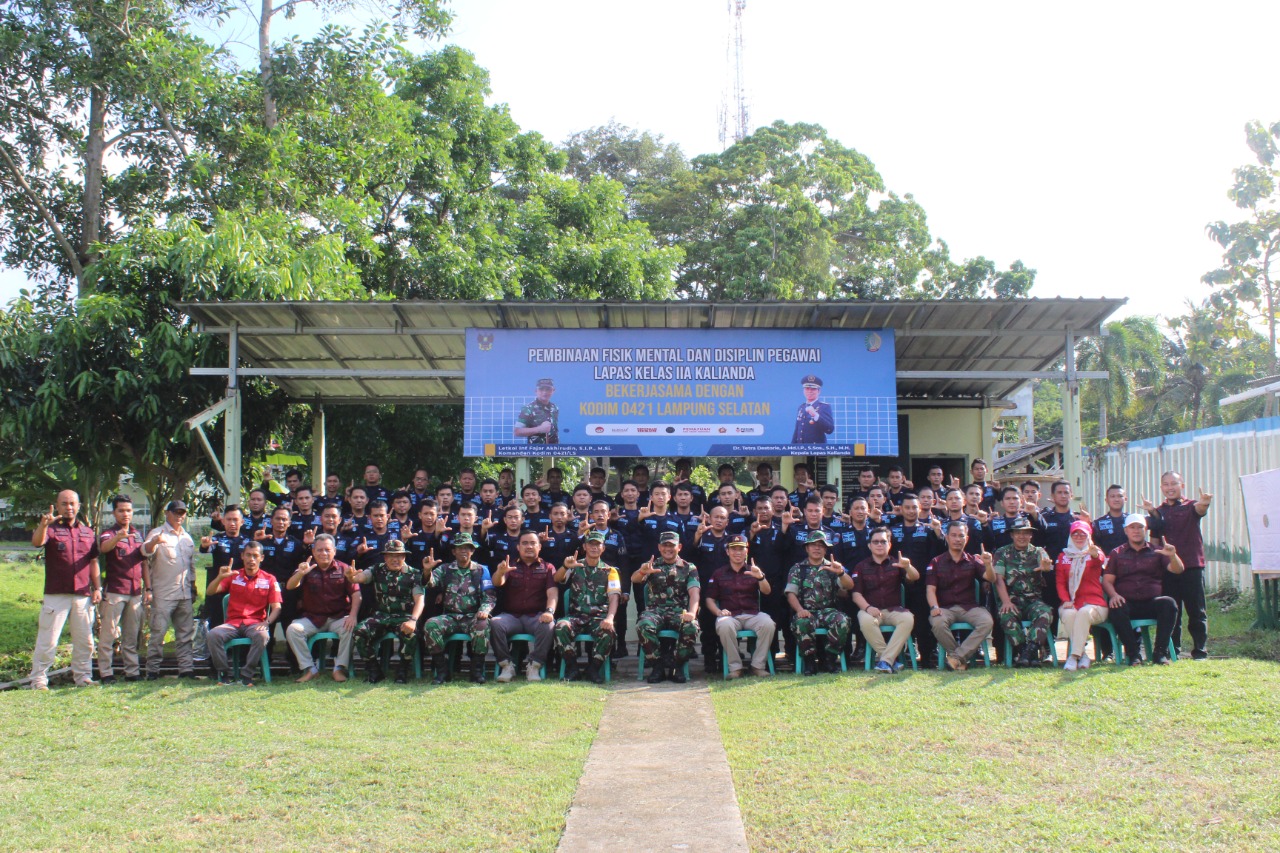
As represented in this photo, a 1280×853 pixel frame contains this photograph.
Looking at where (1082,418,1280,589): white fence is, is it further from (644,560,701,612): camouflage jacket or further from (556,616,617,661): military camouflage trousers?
(556,616,617,661): military camouflage trousers

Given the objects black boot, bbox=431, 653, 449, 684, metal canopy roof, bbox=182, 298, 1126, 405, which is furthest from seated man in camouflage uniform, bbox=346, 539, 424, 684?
metal canopy roof, bbox=182, 298, 1126, 405

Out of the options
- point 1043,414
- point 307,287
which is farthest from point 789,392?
point 1043,414

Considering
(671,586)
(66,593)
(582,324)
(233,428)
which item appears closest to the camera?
(66,593)

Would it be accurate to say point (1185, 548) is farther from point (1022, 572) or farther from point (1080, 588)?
point (1022, 572)

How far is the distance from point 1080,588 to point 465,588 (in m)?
5.02

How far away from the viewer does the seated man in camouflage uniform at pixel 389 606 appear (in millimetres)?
8297

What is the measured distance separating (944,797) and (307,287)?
9.66m

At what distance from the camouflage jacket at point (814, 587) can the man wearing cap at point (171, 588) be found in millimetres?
5151

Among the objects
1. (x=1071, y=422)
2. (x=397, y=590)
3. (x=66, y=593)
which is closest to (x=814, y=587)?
(x=397, y=590)

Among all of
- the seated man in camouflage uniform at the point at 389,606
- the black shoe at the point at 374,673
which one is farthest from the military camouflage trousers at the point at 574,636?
the black shoe at the point at 374,673

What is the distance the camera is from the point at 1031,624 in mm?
8281

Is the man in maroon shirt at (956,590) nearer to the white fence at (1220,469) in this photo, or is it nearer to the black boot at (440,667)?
the black boot at (440,667)

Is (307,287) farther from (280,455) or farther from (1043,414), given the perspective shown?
(1043,414)

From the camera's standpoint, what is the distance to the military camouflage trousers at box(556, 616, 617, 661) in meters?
8.25
